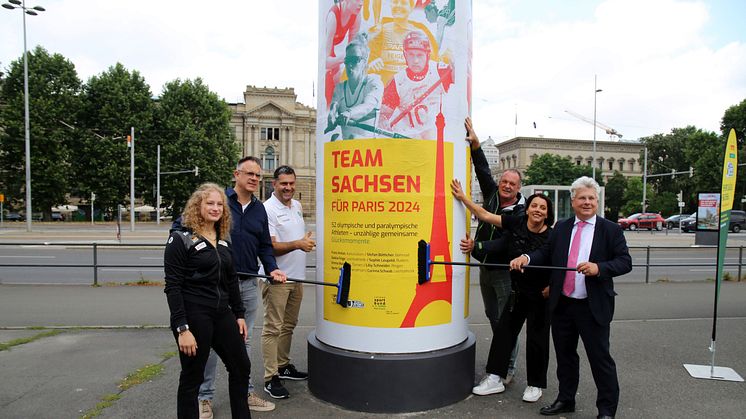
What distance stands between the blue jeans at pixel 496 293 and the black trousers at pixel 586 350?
2.11 feet

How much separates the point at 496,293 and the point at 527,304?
1.62ft

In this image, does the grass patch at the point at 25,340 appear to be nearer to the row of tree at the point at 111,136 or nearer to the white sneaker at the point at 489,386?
the white sneaker at the point at 489,386

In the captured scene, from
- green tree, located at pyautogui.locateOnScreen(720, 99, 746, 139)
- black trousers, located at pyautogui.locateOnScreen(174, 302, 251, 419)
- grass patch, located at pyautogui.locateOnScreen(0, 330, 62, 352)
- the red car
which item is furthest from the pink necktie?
green tree, located at pyautogui.locateOnScreen(720, 99, 746, 139)

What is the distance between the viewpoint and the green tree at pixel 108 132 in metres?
47.2

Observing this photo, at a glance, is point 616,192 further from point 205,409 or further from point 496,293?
point 205,409

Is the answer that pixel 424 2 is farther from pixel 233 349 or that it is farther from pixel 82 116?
pixel 82 116

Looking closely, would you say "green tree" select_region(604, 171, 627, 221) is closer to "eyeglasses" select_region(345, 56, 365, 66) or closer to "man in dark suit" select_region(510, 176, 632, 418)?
"man in dark suit" select_region(510, 176, 632, 418)

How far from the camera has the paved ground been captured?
4219 mm

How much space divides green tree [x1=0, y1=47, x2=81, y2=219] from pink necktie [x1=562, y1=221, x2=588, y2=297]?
50.1 m

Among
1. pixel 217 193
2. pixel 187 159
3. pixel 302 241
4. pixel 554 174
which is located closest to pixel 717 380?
pixel 302 241

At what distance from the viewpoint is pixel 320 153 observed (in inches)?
174

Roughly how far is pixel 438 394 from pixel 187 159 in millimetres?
52624

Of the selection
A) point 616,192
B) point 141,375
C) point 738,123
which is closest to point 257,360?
point 141,375

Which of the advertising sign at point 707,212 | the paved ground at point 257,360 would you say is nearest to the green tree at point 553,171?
the advertising sign at point 707,212
